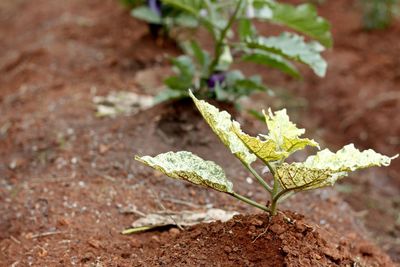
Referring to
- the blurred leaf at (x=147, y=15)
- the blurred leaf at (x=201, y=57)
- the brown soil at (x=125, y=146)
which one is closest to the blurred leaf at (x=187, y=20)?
the blurred leaf at (x=147, y=15)

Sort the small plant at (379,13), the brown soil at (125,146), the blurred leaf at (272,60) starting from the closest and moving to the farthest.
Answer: the brown soil at (125,146) < the blurred leaf at (272,60) < the small plant at (379,13)

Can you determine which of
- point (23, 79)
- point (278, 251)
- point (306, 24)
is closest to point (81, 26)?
point (23, 79)

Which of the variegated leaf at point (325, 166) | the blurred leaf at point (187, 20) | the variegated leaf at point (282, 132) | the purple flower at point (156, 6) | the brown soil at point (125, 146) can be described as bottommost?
the brown soil at point (125, 146)

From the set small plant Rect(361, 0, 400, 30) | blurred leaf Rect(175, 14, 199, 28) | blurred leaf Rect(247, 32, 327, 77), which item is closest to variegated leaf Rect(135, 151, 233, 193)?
blurred leaf Rect(247, 32, 327, 77)

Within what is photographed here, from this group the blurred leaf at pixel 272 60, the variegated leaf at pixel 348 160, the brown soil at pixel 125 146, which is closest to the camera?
the variegated leaf at pixel 348 160

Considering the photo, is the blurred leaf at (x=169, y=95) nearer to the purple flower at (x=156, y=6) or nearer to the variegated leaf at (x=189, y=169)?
the purple flower at (x=156, y=6)

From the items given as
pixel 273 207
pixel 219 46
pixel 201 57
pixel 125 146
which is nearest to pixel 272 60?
pixel 219 46

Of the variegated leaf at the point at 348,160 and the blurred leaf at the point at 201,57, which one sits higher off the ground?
the variegated leaf at the point at 348,160

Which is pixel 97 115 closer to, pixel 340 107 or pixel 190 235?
pixel 190 235
